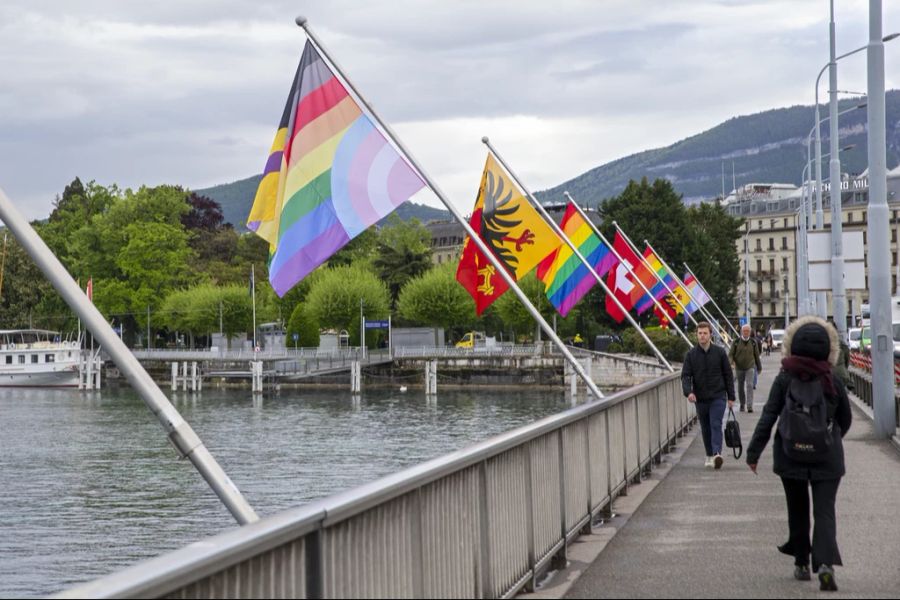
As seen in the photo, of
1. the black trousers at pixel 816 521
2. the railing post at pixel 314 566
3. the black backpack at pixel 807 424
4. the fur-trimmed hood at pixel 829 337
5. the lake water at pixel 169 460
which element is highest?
the fur-trimmed hood at pixel 829 337

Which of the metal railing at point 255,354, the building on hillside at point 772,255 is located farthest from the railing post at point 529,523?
the building on hillside at point 772,255

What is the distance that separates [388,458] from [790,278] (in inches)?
5717

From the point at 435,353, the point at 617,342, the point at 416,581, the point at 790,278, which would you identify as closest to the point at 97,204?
the point at 435,353

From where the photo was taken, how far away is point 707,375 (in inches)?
728

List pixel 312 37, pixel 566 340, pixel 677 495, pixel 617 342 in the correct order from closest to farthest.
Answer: pixel 677 495
pixel 312 37
pixel 617 342
pixel 566 340

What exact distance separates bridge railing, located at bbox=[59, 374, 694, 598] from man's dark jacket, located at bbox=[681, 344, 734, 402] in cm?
467

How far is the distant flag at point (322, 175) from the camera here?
1622 cm

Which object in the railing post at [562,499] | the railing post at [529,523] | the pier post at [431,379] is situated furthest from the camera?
the pier post at [431,379]

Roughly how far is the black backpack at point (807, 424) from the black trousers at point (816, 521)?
0.19 m

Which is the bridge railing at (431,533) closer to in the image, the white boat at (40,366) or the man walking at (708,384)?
the man walking at (708,384)

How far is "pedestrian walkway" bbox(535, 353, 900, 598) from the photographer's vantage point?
946cm

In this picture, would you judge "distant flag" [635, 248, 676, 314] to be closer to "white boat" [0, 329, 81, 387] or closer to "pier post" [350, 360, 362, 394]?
"pier post" [350, 360, 362, 394]

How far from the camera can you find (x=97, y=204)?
13875cm

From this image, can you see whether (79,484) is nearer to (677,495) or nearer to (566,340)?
(677,495)
